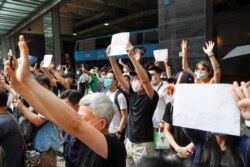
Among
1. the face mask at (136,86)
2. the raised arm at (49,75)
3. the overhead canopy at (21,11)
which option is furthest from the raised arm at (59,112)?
the overhead canopy at (21,11)

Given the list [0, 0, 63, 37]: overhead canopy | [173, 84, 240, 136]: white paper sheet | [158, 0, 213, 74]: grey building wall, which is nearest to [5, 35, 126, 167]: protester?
[173, 84, 240, 136]: white paper sheet

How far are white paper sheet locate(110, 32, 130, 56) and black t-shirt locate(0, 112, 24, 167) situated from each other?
1228 millimetres

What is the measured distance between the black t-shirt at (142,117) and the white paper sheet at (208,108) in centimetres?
172

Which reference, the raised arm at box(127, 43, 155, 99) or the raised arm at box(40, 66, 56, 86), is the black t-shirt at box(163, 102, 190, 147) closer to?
the raised arm at box(127, 43, 155, 99)

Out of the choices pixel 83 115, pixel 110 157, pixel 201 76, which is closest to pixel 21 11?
pixel 201 76

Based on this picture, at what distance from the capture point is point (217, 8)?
1712 cm

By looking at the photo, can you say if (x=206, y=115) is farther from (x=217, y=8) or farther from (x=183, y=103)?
(x=217, y=8)

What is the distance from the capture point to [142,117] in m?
3.46

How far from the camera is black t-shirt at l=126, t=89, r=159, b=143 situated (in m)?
3.44

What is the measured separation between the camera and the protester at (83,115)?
141 cm

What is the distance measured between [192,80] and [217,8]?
1521 centimetres

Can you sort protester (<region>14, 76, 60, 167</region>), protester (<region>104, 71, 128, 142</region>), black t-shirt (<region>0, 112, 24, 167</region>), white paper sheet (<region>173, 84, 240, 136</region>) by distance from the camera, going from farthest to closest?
1. protester (<region>104, 71, 128, 142</region>)
2. protester (<region>14, 76, 60, 167</region>)
3. black t-shirt (<region>0, 112, 24, 167</region>)
4. white paper sheet (<region>173, 84, 240, 136</region>)

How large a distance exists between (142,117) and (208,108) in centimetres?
192

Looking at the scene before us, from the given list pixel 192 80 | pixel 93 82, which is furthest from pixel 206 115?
pixel 93 82
